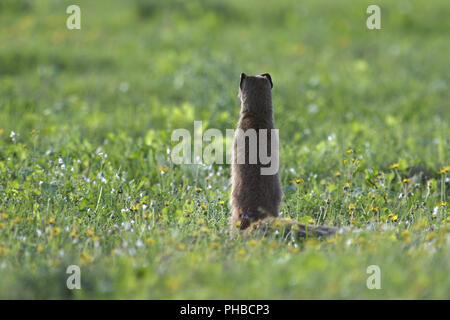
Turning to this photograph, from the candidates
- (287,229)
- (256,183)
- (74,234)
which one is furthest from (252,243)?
(74,234)

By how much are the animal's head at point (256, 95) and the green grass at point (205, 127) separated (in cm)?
90

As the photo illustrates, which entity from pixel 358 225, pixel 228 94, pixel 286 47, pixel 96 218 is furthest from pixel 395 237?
pixel 286 47

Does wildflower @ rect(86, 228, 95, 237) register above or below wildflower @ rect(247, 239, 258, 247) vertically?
above

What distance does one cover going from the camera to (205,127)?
6711 millimetres

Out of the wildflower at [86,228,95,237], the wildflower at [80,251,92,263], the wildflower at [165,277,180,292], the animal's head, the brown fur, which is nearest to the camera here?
the wildflower at [165,277,180,292]

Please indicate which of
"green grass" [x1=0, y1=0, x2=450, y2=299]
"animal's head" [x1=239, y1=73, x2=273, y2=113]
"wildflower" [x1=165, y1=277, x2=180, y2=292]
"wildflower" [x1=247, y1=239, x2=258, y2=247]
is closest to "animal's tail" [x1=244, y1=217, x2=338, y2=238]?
"green grass" [x1=0, y1=0, x2=450, y2=299]

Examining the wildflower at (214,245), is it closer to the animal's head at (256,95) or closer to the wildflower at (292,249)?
the wildflower at (292,249)

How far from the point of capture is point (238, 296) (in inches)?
119

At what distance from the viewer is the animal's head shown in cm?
443

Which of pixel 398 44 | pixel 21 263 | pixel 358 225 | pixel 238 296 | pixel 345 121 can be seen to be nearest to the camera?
pixel 238 296

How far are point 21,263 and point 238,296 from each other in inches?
Answer: 56.9

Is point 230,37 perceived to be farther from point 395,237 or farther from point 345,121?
point 395,237

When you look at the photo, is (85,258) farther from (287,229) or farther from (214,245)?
(287,229)

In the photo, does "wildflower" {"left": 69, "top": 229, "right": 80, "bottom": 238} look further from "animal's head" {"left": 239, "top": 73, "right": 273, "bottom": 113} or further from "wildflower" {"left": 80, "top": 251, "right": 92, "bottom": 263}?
"animal's head" {"left": 239, "top": 73, "right": 273, "bottom": 113}
